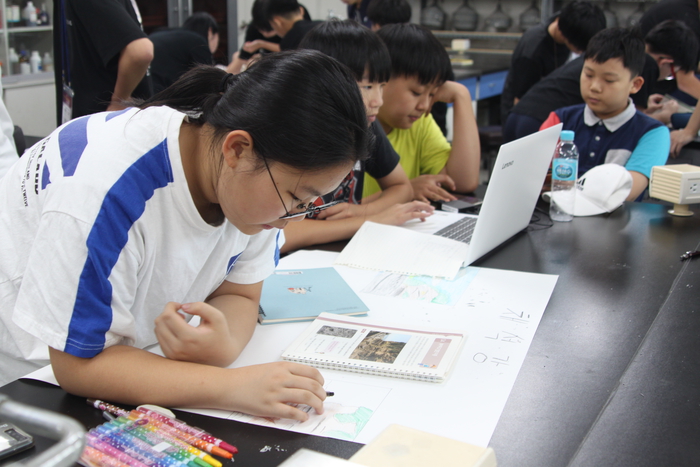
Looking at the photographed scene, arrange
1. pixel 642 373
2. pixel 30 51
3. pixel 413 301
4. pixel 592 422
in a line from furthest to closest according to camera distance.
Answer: pixel 30 51
pixel 413 301
pixel 642 373
pixel 592 422

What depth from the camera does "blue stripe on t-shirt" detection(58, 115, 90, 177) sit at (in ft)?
2.54

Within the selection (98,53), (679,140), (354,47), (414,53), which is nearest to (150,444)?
(354,47)

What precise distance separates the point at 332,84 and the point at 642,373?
569 millimetres

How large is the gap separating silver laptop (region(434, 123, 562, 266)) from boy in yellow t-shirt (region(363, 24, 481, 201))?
34 centimetres

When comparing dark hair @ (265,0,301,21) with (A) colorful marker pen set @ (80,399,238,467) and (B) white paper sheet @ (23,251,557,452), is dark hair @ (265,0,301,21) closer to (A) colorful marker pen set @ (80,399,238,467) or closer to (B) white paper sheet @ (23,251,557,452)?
(B) white paper sheet @ (23,251,557,452)

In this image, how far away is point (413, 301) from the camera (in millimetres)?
1149

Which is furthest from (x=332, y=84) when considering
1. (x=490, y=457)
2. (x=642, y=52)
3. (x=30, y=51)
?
(x=30, y=51)

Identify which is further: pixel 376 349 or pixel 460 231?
pixel 460 231

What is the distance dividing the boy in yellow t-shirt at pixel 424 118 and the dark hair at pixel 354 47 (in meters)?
0.22

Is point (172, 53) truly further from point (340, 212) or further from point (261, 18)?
point (340, 212)

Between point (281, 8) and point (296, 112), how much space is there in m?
2.59

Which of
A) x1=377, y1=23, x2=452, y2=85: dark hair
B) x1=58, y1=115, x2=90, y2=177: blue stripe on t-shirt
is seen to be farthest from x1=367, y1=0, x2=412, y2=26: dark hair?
x1=58, y1=115, x2=90, y2=177: blue stripe on t-shirt

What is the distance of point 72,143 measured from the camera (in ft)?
2.65

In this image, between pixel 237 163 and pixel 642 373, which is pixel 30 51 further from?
pixel 642 373
